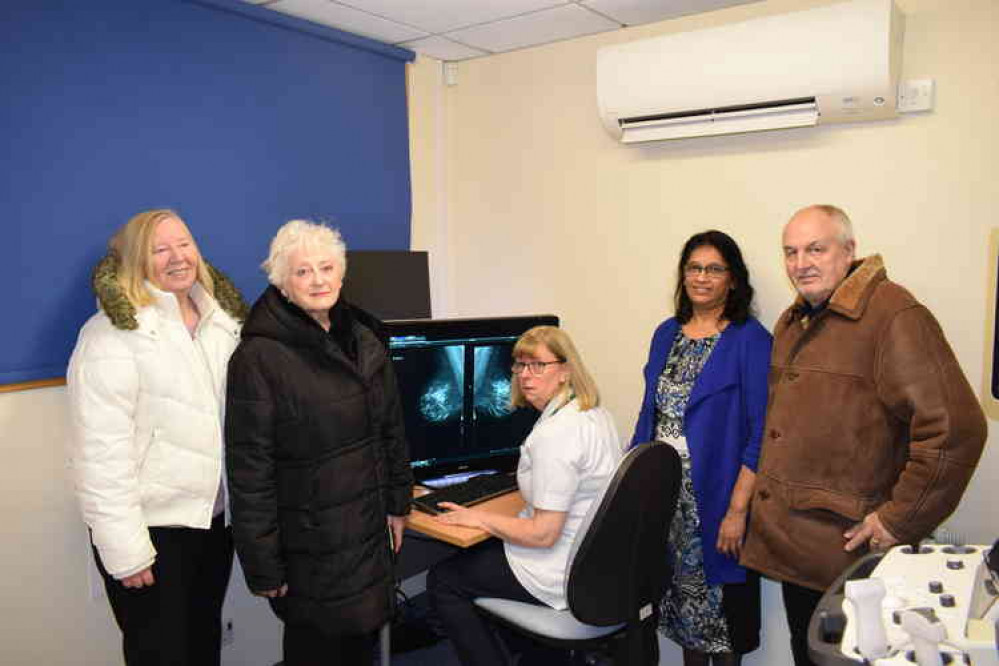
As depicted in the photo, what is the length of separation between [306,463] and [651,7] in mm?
1847

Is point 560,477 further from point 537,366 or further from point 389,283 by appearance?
point 389,283

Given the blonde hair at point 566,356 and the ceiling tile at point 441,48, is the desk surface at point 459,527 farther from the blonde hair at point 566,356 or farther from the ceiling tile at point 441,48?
the ceiling tile at point 441,48

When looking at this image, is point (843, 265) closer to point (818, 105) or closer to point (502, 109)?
point (818, 105)

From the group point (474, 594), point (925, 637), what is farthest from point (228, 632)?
point (925, 637)

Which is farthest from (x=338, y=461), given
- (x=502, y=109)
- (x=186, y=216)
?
(x=502, y=109)

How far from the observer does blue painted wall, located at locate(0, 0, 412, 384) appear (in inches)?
86.4

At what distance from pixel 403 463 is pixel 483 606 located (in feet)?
1.41

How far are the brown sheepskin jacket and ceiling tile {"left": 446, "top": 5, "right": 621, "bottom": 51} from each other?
4.33 feet

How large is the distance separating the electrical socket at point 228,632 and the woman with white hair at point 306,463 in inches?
33.2

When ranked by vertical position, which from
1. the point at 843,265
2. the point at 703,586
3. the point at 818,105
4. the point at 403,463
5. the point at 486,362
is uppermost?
the point at 818,105

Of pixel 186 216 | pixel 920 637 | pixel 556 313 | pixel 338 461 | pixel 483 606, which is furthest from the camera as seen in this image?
pixel 556 313

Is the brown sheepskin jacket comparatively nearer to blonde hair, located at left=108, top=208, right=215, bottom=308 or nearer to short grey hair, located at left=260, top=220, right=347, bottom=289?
short grey hair, located at left=260, top=220, right=347, bottom=289

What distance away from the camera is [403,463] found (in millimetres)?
2186

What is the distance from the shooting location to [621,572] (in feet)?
6.34
